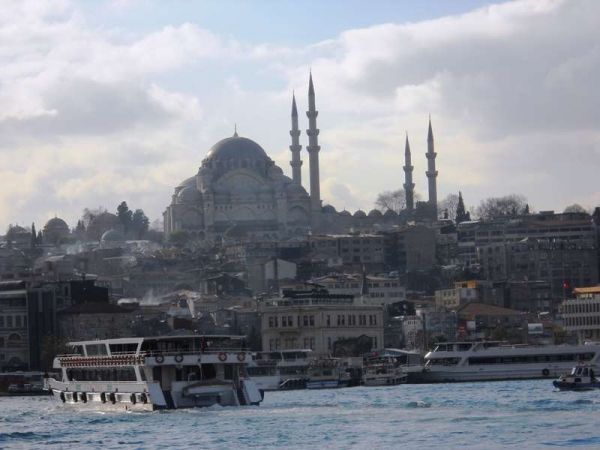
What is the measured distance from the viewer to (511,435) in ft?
166

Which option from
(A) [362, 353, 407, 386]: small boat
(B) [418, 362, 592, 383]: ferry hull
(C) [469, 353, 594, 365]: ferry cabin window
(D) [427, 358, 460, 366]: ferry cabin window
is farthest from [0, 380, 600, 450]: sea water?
(D) [427, 358, 460, 366]: ferry cabin window

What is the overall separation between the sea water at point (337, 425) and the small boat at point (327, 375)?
64.0 ft

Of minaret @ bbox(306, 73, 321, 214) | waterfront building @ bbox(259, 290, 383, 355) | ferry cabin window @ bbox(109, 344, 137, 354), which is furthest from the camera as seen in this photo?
minaret @ bbox(306, 73, 321, 214)

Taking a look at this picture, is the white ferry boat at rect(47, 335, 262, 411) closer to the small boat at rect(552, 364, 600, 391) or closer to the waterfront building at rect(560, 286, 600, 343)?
the small boat at rect(552, 364, 600, 391)

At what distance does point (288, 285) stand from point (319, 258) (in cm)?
2216

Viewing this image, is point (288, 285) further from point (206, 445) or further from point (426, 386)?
point (206, 445)

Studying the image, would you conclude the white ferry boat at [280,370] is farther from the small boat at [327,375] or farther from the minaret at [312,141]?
the minaret at [312,141]

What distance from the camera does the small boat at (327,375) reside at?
88.2m

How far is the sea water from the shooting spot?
164ft

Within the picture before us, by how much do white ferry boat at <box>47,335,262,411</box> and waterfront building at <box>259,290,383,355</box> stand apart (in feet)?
143

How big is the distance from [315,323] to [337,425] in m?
Answer: 53.5

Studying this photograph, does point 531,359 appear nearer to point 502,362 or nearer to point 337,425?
point 502,362

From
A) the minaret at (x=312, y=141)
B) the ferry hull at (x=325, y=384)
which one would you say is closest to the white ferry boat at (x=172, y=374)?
the ferry hull at (x=325, y=384)

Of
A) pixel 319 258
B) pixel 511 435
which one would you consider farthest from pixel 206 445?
pixel 319 258
